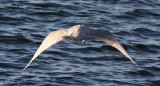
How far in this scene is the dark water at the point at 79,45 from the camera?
31.4 feet

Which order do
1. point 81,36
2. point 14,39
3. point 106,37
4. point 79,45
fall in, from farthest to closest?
point 14,39
point 79,45
point 106,37
point 81,36

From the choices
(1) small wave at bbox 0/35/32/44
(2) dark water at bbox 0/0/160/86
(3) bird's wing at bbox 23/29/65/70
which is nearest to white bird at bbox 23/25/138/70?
(3) bird's wing at bbox 23/29/65/70

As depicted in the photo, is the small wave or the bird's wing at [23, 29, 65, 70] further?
the small wave

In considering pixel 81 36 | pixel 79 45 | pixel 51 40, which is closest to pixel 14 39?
pixel 79 45

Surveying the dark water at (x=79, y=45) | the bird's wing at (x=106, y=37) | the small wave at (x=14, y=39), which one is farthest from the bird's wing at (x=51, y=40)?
the small wave at (x=14, y=39)

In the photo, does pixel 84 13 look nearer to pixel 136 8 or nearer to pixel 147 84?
pixel 136 8

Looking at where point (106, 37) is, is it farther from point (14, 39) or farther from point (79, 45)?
point (14, 39)

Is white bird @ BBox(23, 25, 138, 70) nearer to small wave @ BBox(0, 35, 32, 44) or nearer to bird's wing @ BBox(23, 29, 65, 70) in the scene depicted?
bird's wing @ BBox(23, 29, 65, 70)

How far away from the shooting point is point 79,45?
1162 cm

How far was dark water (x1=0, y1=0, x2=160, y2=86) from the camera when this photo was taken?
31.4 feet

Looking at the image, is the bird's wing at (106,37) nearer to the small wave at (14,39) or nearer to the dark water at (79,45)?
the dark water at (79,45)

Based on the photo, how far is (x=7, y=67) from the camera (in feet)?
32.6

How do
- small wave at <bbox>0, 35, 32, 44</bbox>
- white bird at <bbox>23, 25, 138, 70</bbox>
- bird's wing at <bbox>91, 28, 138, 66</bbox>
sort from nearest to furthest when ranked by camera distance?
1. white bird at <bbox>23, 25, 138, 70</bbox>
2. bird's wing at <bbox>91, 28, 138, 66</bbox>
3. small wave at <bbox>0, 35, 32, 44</bbox>

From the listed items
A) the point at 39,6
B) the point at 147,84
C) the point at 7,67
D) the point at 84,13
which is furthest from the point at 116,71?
the point at 39,6
